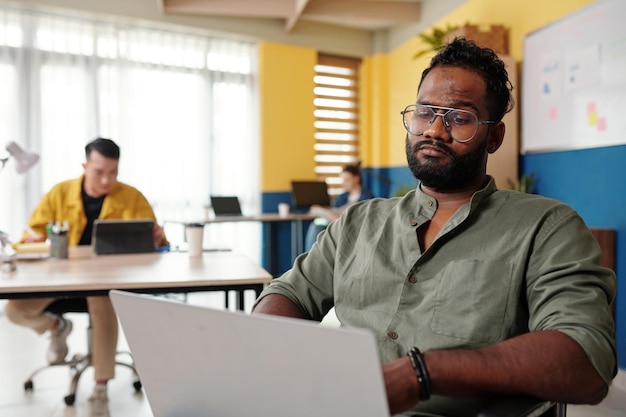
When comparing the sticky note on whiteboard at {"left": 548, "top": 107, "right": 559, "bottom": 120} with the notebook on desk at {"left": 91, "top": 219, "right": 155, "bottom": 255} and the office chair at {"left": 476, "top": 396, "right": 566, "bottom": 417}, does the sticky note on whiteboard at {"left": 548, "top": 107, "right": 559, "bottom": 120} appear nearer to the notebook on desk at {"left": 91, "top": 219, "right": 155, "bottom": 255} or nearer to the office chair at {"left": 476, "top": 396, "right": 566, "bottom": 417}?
the notebook on desk at {"left": 91, "top": 219, "right": 155, "bottom": 255}

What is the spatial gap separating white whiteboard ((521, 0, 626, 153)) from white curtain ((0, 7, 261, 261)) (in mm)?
3122

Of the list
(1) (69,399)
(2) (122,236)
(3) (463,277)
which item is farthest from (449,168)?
(1) (69,399)

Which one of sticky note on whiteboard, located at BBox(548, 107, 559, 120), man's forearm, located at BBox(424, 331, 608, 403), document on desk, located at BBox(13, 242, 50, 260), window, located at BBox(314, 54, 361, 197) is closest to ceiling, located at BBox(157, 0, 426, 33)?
window, located at BBox(314, 54, 361, 197)

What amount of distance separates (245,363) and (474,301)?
1.86ft

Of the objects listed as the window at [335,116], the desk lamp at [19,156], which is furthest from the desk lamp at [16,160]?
the window at [335,116]

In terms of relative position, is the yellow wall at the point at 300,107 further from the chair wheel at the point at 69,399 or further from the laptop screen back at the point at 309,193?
the chair wheel at the point at 69,399

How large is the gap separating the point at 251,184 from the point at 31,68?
2.44m

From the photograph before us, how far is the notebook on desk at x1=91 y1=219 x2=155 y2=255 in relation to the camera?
2516 mm

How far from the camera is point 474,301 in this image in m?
1.10

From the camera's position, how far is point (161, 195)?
216 inches

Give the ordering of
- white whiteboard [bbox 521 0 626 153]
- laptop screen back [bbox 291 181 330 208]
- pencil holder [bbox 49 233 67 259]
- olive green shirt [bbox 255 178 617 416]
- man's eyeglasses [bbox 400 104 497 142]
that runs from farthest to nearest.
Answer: laptop screen back [bbox 291 181 330 208] → white whiteboard [bbox 521 0 626 153] → pencil holder [bbox 49 233 67 259] → man's eyeglasses [bbox 400 104 497 142] → olive green shirt [bbox 255 178 617 416]

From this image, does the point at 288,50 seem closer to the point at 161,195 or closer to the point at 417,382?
the point at 161,195

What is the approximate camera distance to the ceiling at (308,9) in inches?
211

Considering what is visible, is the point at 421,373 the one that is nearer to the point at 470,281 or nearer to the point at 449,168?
the point at 470,281
